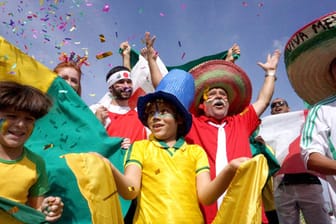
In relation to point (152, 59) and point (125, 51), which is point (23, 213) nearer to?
point (152, 59)

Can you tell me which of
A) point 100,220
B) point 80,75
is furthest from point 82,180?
point 80,75

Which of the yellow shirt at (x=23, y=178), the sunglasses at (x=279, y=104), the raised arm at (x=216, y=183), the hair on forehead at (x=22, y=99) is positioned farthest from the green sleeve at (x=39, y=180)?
the sunglasses at (x=279, y=104)

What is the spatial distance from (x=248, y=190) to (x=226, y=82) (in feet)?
6.50

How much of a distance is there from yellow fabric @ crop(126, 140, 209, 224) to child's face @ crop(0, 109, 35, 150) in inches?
30.1

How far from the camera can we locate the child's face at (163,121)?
312cm

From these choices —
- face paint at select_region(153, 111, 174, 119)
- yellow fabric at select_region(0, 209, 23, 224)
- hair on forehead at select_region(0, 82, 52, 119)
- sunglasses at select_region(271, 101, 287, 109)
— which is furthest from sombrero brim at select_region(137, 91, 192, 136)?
sunglasses at select_region(271, 101, 287, 109)

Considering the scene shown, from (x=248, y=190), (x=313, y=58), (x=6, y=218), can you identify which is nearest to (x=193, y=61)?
(x=313, y=58)

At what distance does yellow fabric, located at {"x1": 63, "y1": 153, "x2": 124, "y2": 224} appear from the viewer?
7.10ft

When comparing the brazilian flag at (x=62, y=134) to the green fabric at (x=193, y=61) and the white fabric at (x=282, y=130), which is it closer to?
the white fabric at (x=282, y=130)

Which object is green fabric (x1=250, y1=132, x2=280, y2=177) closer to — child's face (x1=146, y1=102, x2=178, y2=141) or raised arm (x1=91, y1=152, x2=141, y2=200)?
child's face (x1=146, y1=102, x2=178, y2=141)

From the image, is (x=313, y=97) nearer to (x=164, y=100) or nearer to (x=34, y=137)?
(x=164, y=100)

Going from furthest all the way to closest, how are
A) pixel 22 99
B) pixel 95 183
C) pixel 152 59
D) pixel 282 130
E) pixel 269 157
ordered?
pixel 282 130 → pixel 152 59 → pixel 269 157 → pixel 22 99 → pixel 95 183

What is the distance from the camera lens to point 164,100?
322 centimetres

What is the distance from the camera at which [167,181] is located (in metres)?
2.84
